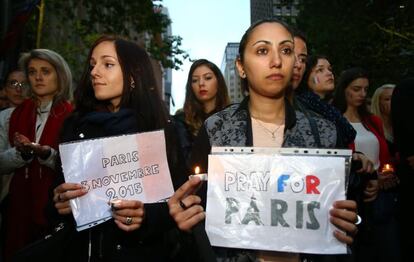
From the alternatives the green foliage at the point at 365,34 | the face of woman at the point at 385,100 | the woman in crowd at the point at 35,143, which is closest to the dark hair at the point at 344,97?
the face of woman at the point at 385,100

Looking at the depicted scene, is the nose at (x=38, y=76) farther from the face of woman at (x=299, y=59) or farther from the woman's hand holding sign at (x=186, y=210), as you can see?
the woman's hand holding sign at (x=186, y=210)

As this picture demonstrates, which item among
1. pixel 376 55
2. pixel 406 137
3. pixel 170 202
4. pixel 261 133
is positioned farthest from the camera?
pixel 376 55

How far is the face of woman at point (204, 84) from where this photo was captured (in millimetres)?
4934

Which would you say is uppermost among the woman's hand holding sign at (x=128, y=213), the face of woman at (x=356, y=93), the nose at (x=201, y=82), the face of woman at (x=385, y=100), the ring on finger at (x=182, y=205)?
the nose at (x=201, y=82)

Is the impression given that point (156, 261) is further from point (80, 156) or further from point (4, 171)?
point (4, 171)

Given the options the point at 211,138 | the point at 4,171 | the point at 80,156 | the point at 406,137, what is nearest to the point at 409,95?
the point at 406,137

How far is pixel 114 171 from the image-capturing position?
219 cm

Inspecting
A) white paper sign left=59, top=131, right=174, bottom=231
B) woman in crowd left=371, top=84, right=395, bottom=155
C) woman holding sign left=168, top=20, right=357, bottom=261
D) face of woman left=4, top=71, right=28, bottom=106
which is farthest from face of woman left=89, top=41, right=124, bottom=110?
woman in crowd left=371, top=84, right=395, bottom=155

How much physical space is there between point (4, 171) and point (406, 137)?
3.12 meters

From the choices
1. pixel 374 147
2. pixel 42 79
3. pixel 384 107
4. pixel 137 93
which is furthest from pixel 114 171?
pixel 384 107

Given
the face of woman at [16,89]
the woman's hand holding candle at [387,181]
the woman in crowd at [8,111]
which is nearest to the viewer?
the woman's hand holding candle at [387,181]

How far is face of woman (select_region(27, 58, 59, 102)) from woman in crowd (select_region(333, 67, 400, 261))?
2.59 m

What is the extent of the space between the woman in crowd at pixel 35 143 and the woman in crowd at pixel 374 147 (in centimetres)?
252

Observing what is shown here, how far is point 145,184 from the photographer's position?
226 cm
